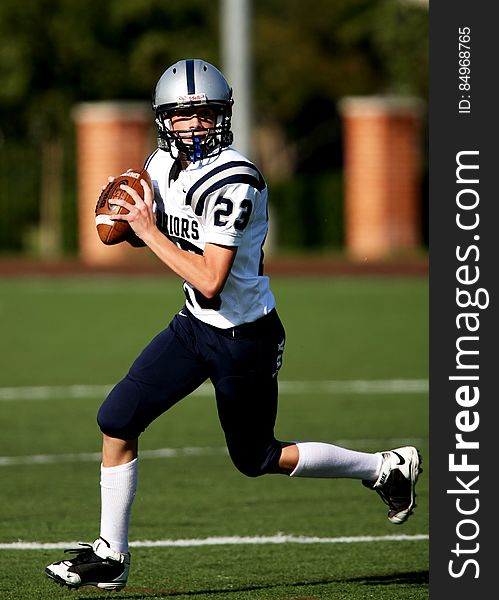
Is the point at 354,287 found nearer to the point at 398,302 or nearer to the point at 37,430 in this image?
the point at 398,302

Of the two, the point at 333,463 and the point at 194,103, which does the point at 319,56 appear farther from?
the point at 194,103

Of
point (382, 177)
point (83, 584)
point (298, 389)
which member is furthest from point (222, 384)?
point (382, 177)

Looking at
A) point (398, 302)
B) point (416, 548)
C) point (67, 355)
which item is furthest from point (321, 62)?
point (416, 548)

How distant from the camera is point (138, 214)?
19.9 feet

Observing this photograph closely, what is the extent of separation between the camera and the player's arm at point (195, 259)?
19.7ft

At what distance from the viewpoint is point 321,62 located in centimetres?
4300

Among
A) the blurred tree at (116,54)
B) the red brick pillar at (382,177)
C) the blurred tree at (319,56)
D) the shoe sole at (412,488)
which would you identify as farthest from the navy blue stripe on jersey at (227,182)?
the blurred tree at (319,56)

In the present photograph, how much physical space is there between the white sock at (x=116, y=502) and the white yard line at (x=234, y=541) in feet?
3.32

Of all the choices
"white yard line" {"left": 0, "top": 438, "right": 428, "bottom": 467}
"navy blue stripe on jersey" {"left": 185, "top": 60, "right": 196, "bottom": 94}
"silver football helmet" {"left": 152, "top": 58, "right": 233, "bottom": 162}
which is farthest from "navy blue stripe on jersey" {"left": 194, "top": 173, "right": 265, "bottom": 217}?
"white yard line" {"left": 0, "top": 438, "right": 428, "bottom": 467}

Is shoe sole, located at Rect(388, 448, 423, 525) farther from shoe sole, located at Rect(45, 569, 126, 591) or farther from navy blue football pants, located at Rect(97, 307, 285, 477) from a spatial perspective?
shoe sole, located at Rect(45, 569, 126, 591)

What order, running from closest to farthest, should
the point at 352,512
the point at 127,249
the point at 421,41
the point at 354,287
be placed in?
1. the point at 352,512
2. the point at 354,287
3. the point at 127,249
4. the point at 421,41

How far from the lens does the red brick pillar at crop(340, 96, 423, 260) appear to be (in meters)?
31.1

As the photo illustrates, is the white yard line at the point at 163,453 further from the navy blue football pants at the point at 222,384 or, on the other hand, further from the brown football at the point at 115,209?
the brown football at the point at 115,209

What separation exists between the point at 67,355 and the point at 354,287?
8.71m
